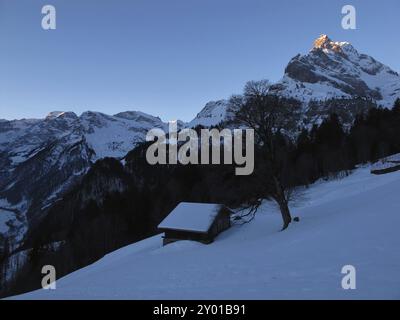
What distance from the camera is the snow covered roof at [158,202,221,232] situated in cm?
3638

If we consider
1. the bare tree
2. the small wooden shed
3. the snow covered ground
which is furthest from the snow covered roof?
the snow covered ground

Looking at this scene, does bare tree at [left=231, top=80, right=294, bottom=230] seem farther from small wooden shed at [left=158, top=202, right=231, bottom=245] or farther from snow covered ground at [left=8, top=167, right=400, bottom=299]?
small wooden shed at [left=158, top=202, right=231, bottom=245]

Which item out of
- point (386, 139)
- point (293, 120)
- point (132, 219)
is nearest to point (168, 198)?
point (132, 219)

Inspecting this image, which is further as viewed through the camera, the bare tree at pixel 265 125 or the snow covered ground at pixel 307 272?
the bare tree at pixel 265 125

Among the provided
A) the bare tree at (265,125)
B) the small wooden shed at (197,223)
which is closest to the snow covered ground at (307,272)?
the bare tree at (265,125)

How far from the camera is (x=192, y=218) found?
38781mm

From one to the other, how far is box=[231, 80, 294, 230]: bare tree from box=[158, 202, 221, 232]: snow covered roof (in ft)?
42.5

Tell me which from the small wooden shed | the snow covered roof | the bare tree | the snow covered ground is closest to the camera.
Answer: the snow covered ground

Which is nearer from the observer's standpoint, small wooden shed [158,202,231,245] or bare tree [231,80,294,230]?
bare tree [231,80,294,230]

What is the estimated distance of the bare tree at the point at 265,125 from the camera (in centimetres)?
2264

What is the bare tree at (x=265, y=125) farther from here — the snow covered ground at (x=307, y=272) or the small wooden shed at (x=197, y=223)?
the small wooden shed at (x=197, y=223)

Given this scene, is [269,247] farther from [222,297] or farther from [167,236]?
[167,236]

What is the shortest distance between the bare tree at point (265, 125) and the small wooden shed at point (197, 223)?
1266 cm

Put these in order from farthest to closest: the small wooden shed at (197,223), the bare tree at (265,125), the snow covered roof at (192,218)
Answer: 1. the snow covered roof at (192,218)
2. the small wooden shed at (197,223)
3. the bare tree at (265,125)
